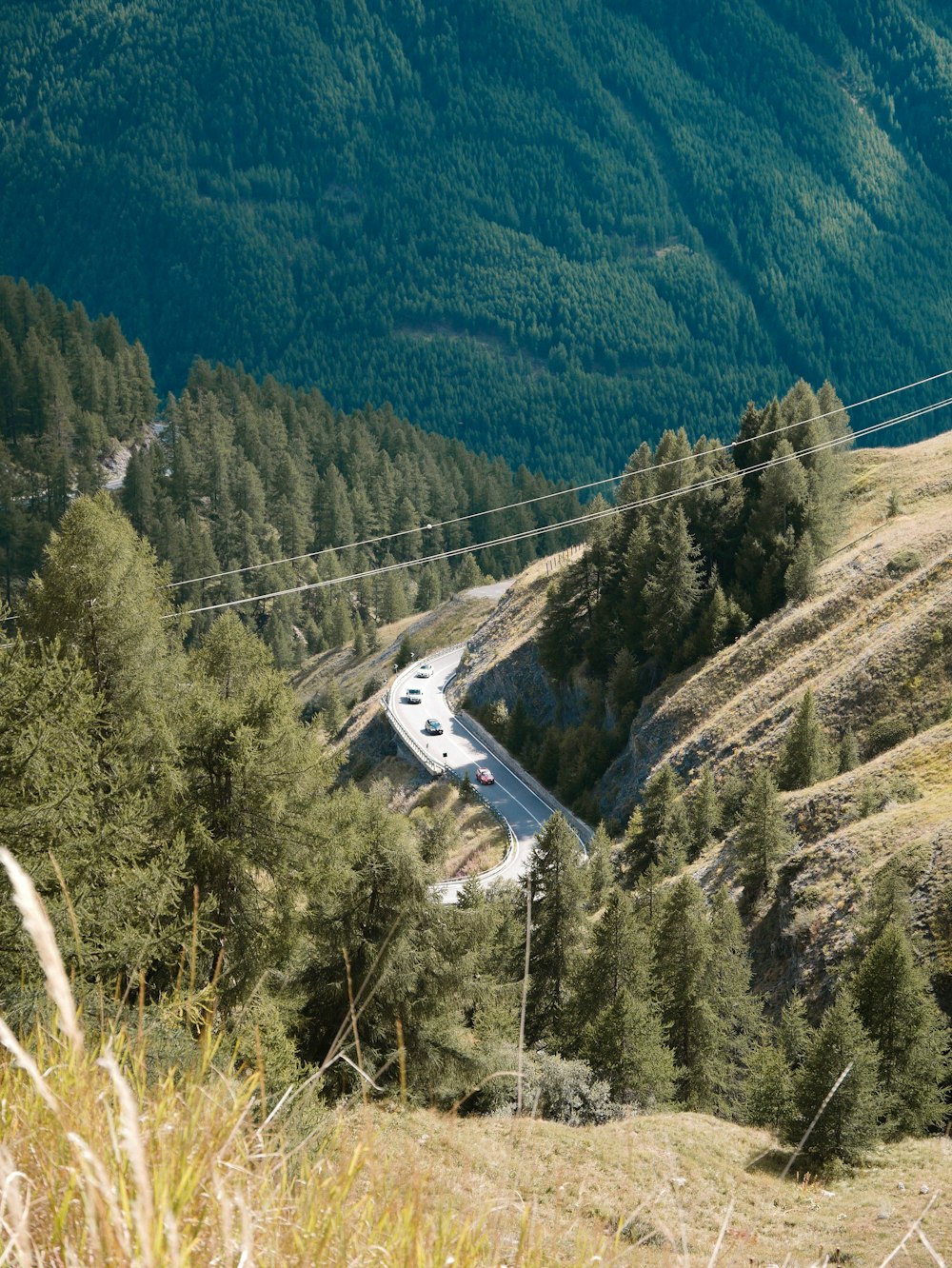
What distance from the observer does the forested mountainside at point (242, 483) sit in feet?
413

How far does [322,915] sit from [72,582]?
28.4 feet

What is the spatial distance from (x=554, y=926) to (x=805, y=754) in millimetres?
14924

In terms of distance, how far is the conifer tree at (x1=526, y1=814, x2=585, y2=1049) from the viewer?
32562 mm

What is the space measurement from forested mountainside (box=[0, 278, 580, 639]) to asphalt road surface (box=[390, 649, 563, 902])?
27522 mm

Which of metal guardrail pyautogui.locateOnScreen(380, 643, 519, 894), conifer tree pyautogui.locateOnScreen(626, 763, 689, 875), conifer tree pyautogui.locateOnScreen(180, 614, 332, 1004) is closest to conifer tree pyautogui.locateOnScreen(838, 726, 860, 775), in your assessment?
conifer tree pyautogui.locateOnScreen(626, 763, 689, 875)

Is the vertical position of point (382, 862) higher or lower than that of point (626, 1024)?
higher

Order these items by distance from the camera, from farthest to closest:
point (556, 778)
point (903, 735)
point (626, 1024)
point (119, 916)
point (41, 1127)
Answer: point (556, 778)
point (903, 735)
point (626, 1024)
point (119, 916)
point (41, 1127)

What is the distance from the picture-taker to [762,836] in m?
35.5

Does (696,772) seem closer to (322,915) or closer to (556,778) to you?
(556,778)

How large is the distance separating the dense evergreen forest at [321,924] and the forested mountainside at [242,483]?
8598 cm

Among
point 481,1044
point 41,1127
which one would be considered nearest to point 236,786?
point 481,1044

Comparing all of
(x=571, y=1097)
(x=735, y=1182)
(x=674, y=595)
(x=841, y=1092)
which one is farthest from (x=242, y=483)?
(x=735, y=1182)

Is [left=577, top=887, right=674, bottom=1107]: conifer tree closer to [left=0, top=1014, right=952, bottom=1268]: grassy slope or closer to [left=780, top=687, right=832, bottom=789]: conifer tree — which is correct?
[left=780, top=687, right=832, bottom=789]: conifer tree

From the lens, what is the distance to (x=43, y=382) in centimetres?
12975
